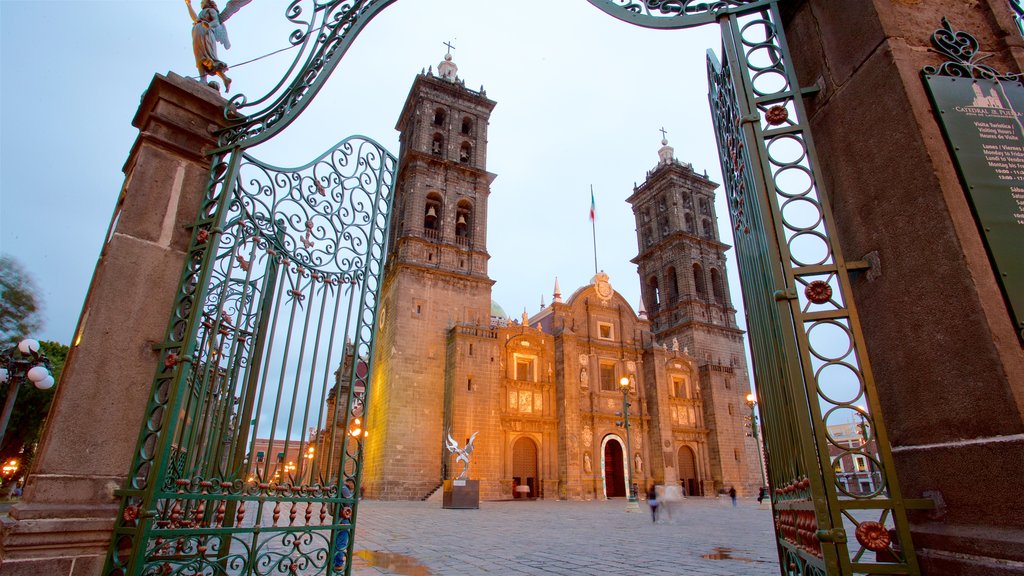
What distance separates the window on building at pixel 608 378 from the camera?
31281 millimetres

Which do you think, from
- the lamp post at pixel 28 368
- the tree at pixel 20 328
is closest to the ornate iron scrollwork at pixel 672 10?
the lamp post at pixel 28 368

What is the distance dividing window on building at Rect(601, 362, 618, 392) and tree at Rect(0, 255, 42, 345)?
26.6m

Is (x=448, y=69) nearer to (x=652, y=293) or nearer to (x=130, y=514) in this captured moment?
(x=652, y=293)

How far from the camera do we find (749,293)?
327cm

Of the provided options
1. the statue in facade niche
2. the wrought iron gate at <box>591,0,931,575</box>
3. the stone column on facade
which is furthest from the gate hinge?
the stone column on facade

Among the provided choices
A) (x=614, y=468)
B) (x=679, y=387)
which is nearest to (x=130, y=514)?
(x=614, y=468)

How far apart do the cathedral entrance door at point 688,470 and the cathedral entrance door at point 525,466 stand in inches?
384

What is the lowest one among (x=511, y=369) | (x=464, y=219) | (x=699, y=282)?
(x=511, y=369)

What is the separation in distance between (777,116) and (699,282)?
37416mm

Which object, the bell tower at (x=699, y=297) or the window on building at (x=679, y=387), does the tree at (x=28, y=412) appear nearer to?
the window on building at (x=679, y=387)

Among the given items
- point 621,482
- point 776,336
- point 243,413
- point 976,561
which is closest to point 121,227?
point 243,413

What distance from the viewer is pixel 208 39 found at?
4477 mm

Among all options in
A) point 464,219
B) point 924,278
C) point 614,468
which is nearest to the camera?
point 924,278

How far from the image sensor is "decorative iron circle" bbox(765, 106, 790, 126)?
111 inches
